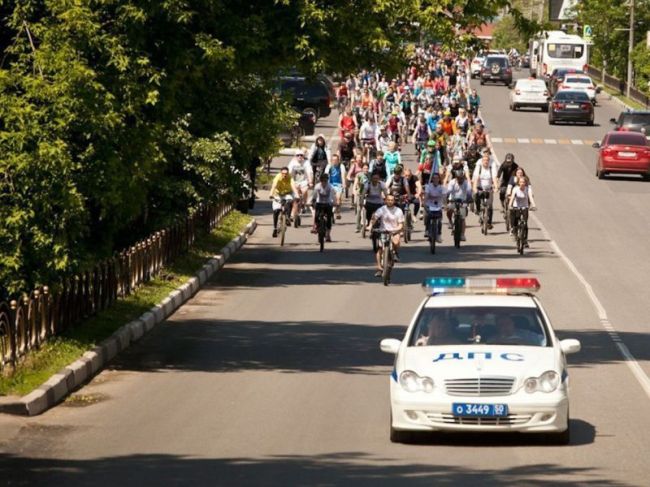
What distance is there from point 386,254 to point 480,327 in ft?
46.6

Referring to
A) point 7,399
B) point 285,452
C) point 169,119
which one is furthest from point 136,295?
point 285,452

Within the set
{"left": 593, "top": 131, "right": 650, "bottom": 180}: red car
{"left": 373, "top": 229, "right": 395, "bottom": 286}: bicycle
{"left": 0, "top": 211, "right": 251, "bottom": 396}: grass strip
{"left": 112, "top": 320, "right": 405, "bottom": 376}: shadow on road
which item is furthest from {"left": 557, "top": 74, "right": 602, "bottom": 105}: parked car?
{"left": 112, "top": 320, "right": 405, "bottom": 376}: shadow on road

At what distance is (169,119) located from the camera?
21531 mm

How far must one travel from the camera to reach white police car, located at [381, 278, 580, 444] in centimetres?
1403

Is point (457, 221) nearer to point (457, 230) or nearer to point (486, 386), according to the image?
point (457, 230)

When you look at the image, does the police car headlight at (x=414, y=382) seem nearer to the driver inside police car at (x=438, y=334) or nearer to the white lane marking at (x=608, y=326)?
the driver inside police car at (x=438, y=334)

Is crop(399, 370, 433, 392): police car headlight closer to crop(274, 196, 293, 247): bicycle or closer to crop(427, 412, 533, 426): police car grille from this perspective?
crop(427, 412, 533, 426): police car grille

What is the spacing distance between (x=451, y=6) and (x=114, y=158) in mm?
4938

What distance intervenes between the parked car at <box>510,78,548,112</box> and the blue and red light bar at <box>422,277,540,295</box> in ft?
223

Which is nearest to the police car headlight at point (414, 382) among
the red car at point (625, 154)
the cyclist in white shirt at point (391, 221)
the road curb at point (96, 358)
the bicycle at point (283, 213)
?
the road curb at point (96, 358)

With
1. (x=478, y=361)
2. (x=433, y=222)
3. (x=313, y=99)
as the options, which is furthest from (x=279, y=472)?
(x=313, y=99)

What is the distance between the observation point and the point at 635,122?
61.7 meters

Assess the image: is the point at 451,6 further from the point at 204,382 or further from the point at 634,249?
the point at 634,249

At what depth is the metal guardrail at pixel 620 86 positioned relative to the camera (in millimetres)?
88569
